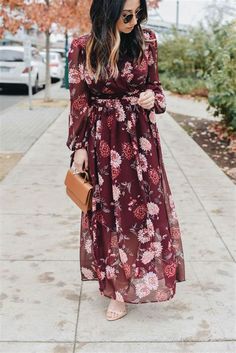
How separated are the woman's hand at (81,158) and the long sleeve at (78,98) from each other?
0.03 m

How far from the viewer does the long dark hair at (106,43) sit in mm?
2967

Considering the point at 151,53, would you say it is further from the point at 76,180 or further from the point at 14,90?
the point at 14,90

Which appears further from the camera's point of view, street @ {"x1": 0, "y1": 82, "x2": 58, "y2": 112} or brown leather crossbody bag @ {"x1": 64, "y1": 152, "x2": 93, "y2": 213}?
street @ {"x1": 0, "y1": 82, "x2": 58, "y2": 112}

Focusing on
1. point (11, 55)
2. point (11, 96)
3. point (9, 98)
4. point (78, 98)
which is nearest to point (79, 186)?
point (78, 98)

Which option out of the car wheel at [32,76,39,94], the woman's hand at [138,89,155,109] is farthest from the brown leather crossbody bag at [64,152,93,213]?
the car wheel at [32,76,39,94]

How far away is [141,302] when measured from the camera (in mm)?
3215

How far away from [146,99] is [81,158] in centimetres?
48

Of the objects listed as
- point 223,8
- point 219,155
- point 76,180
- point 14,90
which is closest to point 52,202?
point 76,180

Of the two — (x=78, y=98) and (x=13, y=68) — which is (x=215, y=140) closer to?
(x=78, y=98)

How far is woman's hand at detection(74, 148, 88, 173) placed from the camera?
125 inches

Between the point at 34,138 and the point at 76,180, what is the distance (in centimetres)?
645

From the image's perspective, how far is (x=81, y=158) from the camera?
3.18m

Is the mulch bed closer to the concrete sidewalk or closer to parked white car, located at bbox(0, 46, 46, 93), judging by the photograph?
the concrete sidewalk

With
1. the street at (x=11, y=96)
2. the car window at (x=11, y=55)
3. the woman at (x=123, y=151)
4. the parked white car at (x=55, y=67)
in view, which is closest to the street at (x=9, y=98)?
the street at (x=11, y=96)
